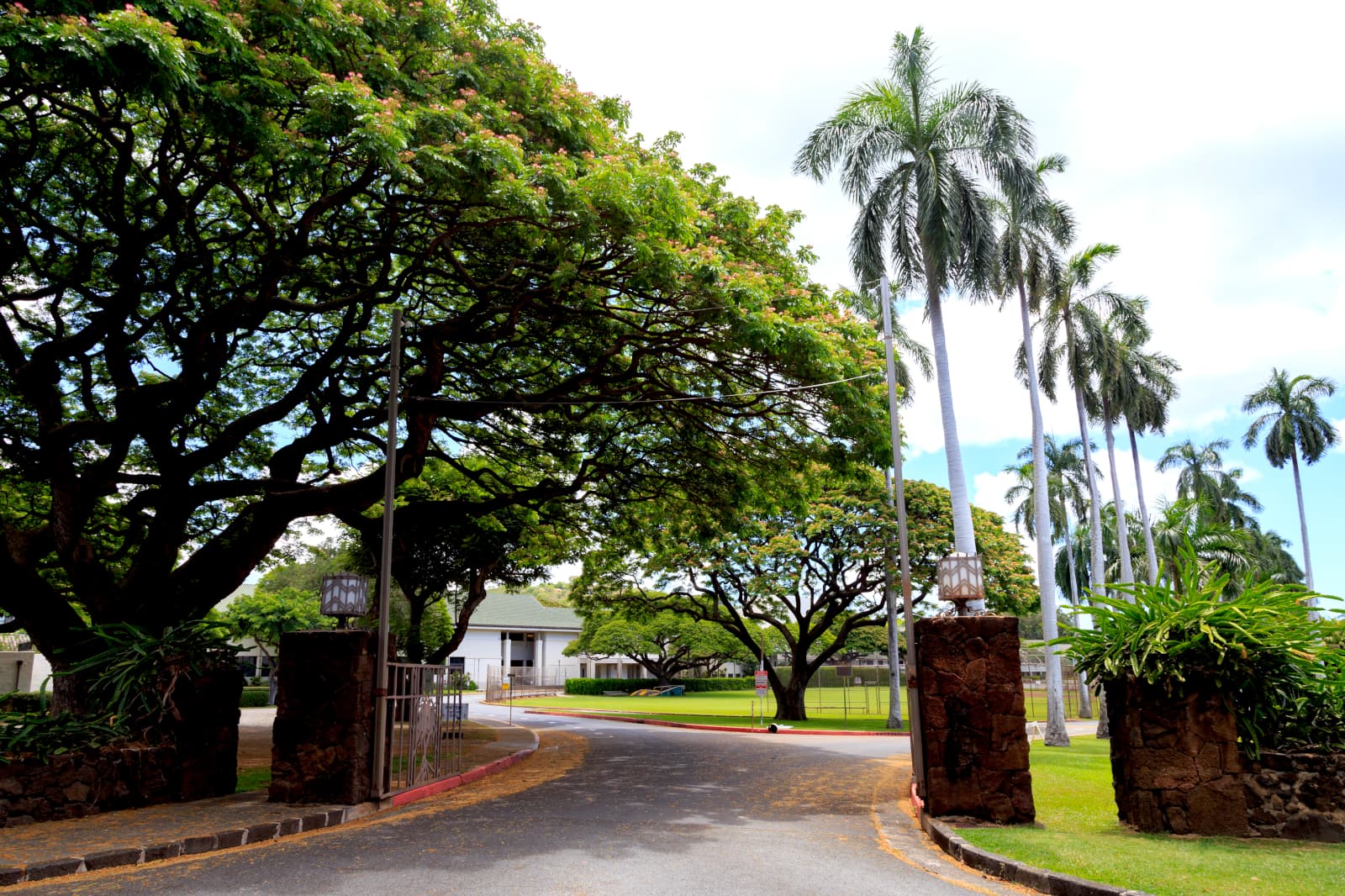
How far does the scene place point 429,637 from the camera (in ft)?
116

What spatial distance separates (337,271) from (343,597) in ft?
18.7

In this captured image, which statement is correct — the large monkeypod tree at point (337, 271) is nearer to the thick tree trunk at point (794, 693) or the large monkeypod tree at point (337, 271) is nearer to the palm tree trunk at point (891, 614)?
the palm tree trunk at point (891, 614)

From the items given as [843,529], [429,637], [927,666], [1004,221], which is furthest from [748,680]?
[927,666]

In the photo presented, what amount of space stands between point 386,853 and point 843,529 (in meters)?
21.2

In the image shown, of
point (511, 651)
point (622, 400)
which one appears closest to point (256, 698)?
point (511, 651)

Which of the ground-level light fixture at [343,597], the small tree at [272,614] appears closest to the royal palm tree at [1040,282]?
the ground-level light fixture at [343,597]

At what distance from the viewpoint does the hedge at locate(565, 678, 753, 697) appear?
59.5 metres

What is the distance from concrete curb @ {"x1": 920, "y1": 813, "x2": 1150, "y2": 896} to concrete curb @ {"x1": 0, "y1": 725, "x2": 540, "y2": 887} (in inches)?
248

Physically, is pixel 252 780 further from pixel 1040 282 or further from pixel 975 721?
pixel 1040 282

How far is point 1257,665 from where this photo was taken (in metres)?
8.43

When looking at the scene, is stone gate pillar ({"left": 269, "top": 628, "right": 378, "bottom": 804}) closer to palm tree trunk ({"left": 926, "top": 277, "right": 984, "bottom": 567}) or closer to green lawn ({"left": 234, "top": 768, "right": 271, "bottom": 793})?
green lawn ({"left": 234, "top": 768, "right": 271, "bottom": 793})

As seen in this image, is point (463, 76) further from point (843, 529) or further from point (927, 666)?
point (843, 529)

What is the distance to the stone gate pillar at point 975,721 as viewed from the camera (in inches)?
365

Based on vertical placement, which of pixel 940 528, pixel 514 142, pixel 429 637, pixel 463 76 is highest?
pixel 463 76
